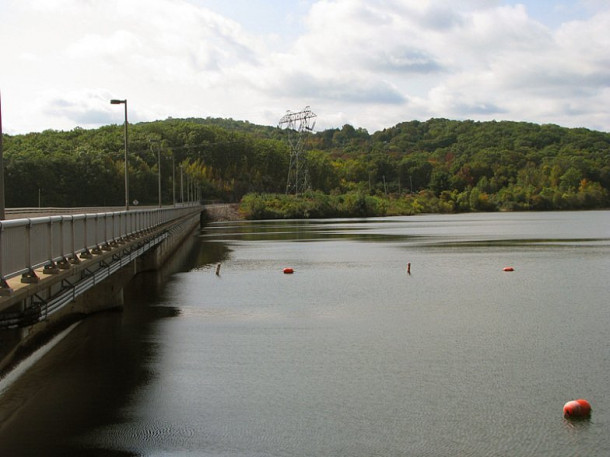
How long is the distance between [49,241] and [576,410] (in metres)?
9.93

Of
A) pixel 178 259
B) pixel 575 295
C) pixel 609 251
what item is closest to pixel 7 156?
pixel 178 259

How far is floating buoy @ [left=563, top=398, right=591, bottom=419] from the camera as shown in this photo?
1440cm

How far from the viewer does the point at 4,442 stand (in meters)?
13.1

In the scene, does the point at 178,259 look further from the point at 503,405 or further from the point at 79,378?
the point at 503,405

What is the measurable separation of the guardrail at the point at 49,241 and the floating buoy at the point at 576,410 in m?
9.37

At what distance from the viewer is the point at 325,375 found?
1775cm

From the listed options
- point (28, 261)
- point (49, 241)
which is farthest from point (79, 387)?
point (28, 261)

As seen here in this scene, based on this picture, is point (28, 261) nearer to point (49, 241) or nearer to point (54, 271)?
point (49, 241)

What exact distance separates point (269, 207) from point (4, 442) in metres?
147

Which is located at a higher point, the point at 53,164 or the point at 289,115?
the point at 289,115

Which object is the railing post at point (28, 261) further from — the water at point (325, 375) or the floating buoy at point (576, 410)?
the floating buoy at point (576, 410)

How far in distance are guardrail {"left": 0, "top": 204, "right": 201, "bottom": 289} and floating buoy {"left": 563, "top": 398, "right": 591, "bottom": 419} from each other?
9365 millimetres

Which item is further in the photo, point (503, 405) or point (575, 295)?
point (575, 295)

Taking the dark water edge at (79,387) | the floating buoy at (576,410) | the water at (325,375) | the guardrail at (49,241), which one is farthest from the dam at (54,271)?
the floating buoy at (576,410)
